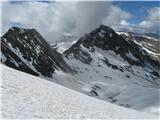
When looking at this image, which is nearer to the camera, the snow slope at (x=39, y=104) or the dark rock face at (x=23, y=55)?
the snow slope at (x=39, y=104)

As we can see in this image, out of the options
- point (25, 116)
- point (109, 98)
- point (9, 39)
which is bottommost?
point (25, 116)

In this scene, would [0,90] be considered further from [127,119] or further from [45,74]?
[45,74]

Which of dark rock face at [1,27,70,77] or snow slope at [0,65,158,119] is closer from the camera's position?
snow slope at [0,65,158,119]

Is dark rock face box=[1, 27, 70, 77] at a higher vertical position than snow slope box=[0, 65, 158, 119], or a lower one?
higher

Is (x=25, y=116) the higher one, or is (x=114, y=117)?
(x=114, y=117)

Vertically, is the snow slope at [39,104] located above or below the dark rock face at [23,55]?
below

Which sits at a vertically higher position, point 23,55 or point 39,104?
point 23,55

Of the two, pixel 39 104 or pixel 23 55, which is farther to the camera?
pixel 23 55

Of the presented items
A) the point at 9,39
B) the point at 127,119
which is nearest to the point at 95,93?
the point at 9,39

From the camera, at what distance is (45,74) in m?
182

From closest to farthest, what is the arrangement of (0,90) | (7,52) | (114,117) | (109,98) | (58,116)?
(58,116), (0,90), (114,117), (7,52), (109,98)

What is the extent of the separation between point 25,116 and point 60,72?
175 m

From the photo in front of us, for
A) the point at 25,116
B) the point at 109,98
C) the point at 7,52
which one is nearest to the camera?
the point at 25,116

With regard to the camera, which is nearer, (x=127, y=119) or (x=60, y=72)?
(x=127, y=119)
